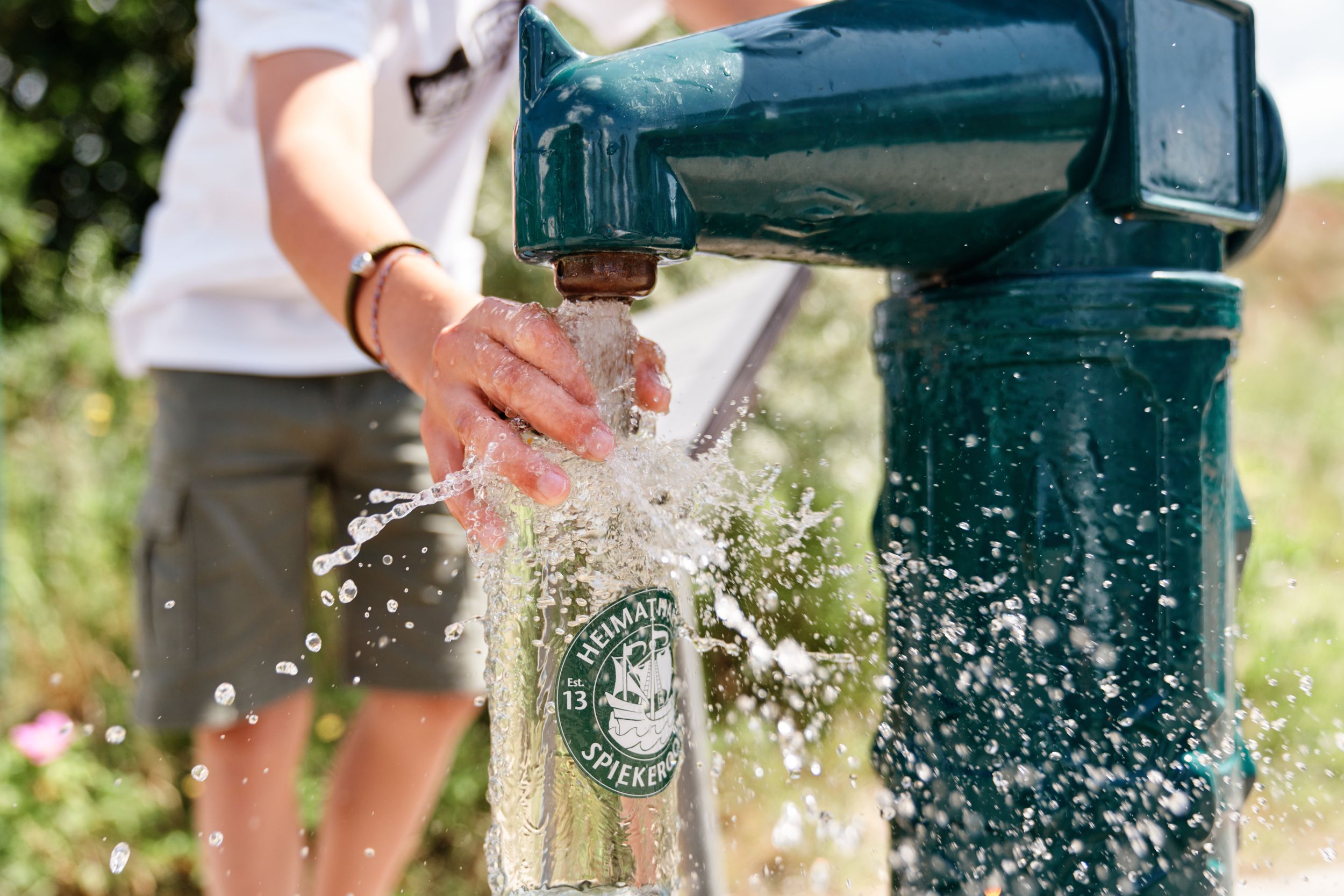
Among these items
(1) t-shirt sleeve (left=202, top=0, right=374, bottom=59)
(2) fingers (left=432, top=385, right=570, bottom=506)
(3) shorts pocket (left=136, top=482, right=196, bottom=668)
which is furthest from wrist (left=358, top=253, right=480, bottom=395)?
(3) shorts pocket (left=136, top=482, right=196, bottom=668)

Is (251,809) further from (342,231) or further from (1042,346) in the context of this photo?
(1042,346)

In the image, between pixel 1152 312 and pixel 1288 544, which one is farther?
pixel 1288 544

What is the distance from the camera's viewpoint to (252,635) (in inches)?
80.0

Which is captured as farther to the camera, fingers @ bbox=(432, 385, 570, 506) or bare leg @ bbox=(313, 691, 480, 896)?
bare leg @ bbox=(313, 691, 480, 896)

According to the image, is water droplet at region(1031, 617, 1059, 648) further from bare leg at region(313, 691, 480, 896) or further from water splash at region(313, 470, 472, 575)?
bare leg at region(313, 691, 480, 896)

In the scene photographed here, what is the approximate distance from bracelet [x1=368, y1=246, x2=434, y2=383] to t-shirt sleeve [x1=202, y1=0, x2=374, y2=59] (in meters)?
0.50

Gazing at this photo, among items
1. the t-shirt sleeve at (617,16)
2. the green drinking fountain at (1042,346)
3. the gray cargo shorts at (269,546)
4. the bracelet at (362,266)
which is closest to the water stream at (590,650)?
the green drinking fountain at (1042,346)

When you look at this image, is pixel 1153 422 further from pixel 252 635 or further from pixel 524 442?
pixel 252 635

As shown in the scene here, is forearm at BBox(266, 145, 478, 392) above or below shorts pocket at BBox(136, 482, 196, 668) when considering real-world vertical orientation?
above

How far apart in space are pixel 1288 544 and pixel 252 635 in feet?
13.7

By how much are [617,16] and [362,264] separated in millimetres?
1461

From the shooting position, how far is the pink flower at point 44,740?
2879 millimetres

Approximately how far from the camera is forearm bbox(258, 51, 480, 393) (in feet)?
3.68

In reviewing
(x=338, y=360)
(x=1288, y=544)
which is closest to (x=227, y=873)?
(x=338, y=360)
